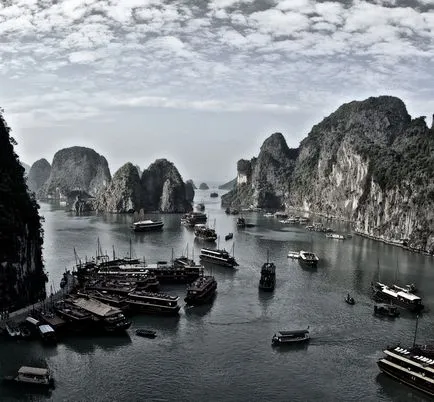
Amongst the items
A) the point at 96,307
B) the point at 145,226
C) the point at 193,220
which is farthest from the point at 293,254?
the point at 193,220

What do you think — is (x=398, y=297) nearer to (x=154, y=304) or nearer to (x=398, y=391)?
(x=398, y=391)

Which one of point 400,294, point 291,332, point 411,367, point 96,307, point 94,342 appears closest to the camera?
point 411,367

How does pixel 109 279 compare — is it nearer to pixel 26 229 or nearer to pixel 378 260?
pixel 26 229

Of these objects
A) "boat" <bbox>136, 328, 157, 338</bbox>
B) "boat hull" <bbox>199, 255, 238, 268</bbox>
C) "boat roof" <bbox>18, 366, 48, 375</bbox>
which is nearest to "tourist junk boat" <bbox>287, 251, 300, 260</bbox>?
"boat hull" <bbox>199, 255, 238, 268</bbox>

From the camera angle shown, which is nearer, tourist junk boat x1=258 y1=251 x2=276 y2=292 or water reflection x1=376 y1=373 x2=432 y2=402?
water reflection x1=376 y1=373 x2=432 y2=402

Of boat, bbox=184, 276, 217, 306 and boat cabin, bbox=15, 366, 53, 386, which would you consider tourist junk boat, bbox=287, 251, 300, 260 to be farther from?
boat cabin, bbox=15, 366, 53, 386

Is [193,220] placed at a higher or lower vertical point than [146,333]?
higher
